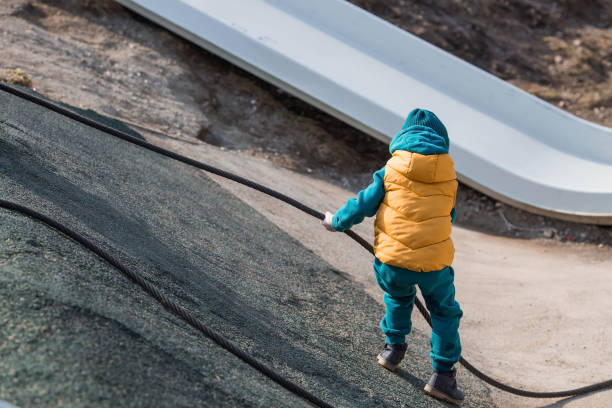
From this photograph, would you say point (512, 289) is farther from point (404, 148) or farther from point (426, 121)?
point (404, 148)

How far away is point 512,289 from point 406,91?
416 cm

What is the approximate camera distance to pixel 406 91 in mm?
9281

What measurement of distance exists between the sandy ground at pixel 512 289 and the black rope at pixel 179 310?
183cm

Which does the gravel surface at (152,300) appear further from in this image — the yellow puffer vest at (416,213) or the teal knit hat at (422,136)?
the teal knit hat at (422,136)

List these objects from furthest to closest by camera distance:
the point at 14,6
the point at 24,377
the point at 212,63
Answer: the point at 212,63 < the point at 14,6 < the point at 24,377

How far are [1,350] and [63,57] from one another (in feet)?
22.8

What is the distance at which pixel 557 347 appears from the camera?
16.1 feet

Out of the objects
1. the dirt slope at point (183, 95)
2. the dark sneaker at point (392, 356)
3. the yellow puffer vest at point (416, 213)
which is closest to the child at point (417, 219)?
the yellow puffer vest at point (416, 213)

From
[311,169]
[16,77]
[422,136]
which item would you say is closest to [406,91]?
[311,169]

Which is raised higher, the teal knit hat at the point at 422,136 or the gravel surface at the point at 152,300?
the teal knit hat at the point at 422,136

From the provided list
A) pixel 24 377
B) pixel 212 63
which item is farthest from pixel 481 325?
pixel 212 63

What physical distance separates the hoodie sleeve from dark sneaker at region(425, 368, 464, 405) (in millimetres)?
1039

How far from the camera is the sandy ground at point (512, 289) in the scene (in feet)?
14.8

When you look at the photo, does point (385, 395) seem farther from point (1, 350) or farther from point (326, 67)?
point (326, 67)
